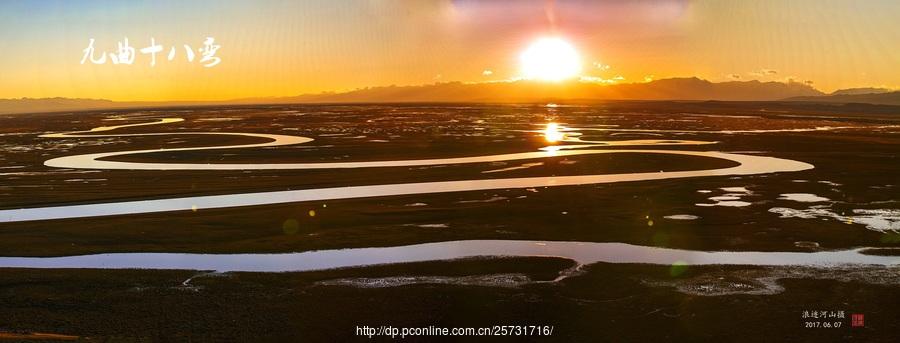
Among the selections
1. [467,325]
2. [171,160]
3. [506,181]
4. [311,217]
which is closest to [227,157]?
[171,160]

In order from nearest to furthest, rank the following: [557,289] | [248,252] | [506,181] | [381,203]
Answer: [557,289] < [248,252] < [381,203] < [506,181]

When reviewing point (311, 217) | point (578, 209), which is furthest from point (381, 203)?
point (578, 209)

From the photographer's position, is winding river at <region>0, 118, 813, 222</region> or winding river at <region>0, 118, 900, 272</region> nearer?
winding river at <region>0, 118, 900, 272</region>

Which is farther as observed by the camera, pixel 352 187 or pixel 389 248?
pixel 352 187

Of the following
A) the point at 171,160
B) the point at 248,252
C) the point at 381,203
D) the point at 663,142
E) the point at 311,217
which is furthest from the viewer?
the point at 663,142

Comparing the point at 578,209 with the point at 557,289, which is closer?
the point at 557,289

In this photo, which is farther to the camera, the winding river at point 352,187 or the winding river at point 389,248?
the winding river at point 352,187

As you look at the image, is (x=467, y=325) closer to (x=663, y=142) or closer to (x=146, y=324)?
(x=146, y=324)

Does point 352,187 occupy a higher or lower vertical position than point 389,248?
lower

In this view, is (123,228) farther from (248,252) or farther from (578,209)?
(578,209)
